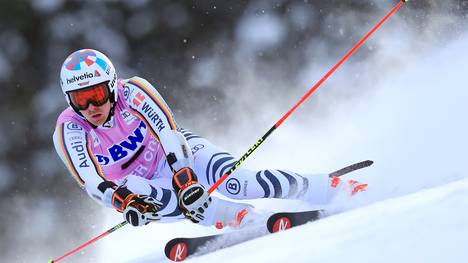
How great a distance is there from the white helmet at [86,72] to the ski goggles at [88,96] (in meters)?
0.02

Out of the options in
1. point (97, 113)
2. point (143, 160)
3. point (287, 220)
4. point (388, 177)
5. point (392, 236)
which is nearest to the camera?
point (392, 236)

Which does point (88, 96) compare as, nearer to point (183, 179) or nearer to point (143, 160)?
point (143, 160)

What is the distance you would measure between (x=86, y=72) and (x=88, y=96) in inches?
5.7

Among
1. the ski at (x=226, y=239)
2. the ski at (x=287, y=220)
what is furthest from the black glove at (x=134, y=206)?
the ski at (x=287, y=220)

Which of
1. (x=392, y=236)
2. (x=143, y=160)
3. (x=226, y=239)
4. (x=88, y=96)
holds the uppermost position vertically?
(x=88, y=96)

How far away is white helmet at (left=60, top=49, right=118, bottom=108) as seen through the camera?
16.3 ft

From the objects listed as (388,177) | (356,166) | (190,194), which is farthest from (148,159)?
A: (388,177)

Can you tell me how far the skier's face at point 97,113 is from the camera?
200 inches

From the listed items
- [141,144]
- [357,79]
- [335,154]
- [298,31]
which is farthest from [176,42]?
[141,144]

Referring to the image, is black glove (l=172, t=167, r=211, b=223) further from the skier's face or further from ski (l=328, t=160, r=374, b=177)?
ski (l=328, t=160, r=374, b=177)

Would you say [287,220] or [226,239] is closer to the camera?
[287,220]

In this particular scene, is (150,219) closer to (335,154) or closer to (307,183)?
(307,183)

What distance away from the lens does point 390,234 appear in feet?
9.14

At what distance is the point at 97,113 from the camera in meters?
5.12
